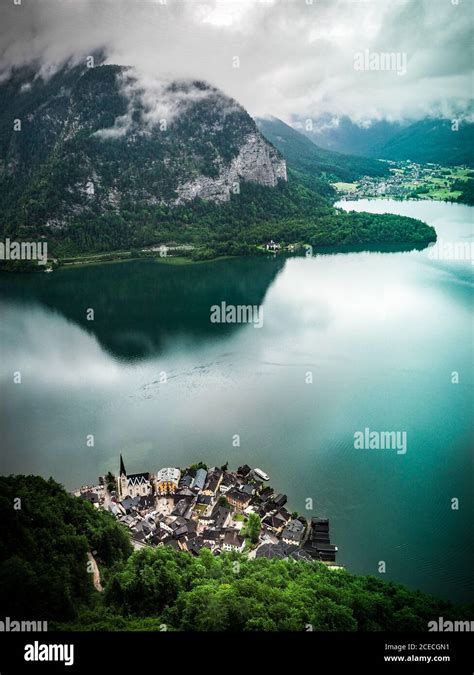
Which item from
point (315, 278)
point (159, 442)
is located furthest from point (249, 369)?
point (315, 278)

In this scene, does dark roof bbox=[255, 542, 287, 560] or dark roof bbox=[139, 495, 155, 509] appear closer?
dark roof bbox=[255, 542, 287, 560]

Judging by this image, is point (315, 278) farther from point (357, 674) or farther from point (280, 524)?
point (357, 674)

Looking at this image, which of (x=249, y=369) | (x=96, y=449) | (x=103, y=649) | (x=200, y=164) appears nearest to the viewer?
(x=103, y=649)

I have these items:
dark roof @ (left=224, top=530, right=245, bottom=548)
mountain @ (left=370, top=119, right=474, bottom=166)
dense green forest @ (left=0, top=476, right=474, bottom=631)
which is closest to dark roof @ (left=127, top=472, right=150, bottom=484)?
dense green forest @ (left=0, top=476, right=474, bottom=631)

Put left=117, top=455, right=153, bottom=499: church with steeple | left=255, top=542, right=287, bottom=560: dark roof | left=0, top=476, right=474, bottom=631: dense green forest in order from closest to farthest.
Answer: left=0, top=476, right=474, bottom=631: dense green forest → left=255, top=542, right=287, bottom=560: dark roof → left=117, top=455, right=153, bottom=499: church with steeple

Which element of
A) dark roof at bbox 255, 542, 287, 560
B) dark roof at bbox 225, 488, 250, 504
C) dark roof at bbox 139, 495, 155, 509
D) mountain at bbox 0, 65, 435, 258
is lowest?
dark roof at bbox 255, 542, 287, 560

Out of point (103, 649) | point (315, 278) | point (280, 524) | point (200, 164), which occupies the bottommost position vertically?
point (280, 524)

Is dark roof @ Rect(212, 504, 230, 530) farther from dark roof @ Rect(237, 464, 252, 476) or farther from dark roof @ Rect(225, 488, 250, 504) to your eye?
dark roof @ Rect(237, 464, 252, 476)

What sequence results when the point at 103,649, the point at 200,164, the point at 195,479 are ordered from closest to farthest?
1. the point at 103,649
2. the point at 195,479
3. the point at 200,164
